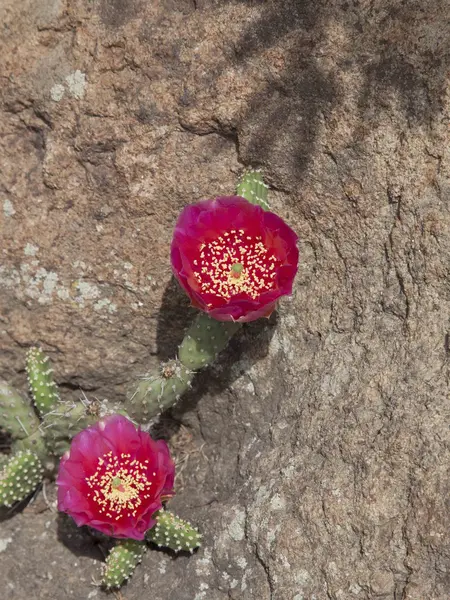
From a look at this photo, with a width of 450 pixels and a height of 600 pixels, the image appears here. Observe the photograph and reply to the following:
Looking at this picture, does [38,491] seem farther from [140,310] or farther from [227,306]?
[227,306]

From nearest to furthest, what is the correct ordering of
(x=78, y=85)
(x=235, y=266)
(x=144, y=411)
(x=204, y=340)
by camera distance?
(x=235, y=266), (x=204, y=340), (x=144, y=411), (x=78, y=85)

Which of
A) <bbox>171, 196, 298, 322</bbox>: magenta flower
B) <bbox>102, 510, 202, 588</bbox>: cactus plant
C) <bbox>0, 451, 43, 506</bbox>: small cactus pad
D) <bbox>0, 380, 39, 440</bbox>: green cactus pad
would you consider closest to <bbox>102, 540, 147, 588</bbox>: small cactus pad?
<bbox>102, 510, 202, 588</bbox>: cactus plant

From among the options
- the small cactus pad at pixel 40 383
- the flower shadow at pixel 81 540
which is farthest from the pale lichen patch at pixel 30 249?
the flower shadow at pixel 81 540

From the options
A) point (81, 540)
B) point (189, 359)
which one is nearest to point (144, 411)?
point (189, 359)

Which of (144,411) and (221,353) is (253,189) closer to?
(221,353)

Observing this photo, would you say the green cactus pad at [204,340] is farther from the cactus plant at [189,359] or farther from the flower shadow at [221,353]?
the flower shadow at [221,353]

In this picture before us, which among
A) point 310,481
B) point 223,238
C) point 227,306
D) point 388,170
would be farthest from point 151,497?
point 388,170

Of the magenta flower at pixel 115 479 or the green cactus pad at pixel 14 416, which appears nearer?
the magenta flower at pixel 115 479
